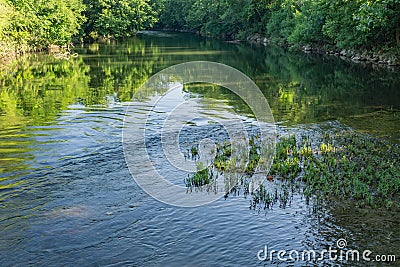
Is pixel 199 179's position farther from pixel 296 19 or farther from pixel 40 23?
pixel 296 19

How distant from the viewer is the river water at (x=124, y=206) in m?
8.20

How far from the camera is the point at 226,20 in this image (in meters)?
81.1

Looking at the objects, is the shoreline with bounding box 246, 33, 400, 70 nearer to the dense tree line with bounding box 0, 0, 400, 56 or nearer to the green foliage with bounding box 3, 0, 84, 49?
the dense tree line with bounding box 0, 0, 400, 56

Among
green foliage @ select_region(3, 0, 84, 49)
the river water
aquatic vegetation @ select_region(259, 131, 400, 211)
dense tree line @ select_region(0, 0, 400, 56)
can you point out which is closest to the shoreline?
dense tree line @ select_region(0, 0, 400, 56)

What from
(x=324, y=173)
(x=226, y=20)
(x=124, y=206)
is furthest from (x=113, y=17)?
(x=124, y=206)

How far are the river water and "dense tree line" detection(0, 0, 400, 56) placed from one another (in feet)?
17.0

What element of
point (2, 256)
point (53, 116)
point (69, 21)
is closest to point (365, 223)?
point (2, 256)

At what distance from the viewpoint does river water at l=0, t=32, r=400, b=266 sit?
8.20 metres

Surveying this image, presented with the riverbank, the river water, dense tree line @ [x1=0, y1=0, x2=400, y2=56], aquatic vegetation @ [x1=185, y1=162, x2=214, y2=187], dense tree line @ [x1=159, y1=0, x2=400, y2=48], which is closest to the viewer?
the river water

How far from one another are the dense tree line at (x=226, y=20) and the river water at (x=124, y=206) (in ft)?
17.0

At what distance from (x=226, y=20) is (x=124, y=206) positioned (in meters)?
74.9

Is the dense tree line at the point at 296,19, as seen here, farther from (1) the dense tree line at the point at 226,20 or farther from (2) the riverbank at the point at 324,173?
(2) the riverbank at the point at 324,173

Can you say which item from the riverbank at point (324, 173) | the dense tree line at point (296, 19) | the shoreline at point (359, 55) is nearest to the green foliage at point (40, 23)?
the dense tree line at point (296, 19)

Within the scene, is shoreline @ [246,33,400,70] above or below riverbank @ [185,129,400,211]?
above
